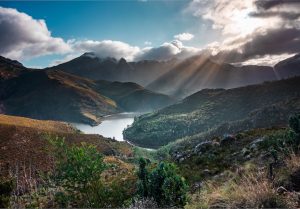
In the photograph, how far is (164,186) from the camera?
11.8 metres

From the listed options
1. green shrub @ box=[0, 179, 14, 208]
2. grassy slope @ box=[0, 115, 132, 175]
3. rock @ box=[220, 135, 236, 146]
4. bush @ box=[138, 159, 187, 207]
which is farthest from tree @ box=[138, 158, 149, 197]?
grassy slope @ box=[0, 115, 132, 175]

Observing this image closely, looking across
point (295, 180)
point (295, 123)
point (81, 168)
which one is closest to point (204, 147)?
point (295, 123)

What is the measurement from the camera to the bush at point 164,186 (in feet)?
38.4

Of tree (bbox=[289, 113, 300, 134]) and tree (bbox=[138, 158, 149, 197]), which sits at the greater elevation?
tree (bbox=[289, 113, 300, 134])

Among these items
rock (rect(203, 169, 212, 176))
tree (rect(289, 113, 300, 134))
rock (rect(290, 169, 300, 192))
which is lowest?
rock (rect(203, 169, 212, 176))

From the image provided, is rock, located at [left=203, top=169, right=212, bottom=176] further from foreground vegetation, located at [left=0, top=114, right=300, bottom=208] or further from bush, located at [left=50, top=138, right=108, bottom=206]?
bush, located at [left=50, top=138, right=108, bottom=206]

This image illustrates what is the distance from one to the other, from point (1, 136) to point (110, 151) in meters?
50.5

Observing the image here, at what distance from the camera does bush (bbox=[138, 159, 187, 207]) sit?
461 inches

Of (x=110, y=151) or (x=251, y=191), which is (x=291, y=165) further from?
(x=110, y=151)

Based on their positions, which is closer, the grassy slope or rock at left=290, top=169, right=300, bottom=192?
rock at left=290, top=169, right=300, bottom=192

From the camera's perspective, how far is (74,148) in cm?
1733

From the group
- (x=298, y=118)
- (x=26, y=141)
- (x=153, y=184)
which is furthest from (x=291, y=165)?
(x=26, y=141)

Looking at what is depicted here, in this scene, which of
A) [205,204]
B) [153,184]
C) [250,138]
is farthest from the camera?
[250,138]

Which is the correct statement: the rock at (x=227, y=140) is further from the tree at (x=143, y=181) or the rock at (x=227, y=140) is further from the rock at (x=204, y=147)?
the tree at (x=143, y=181)
